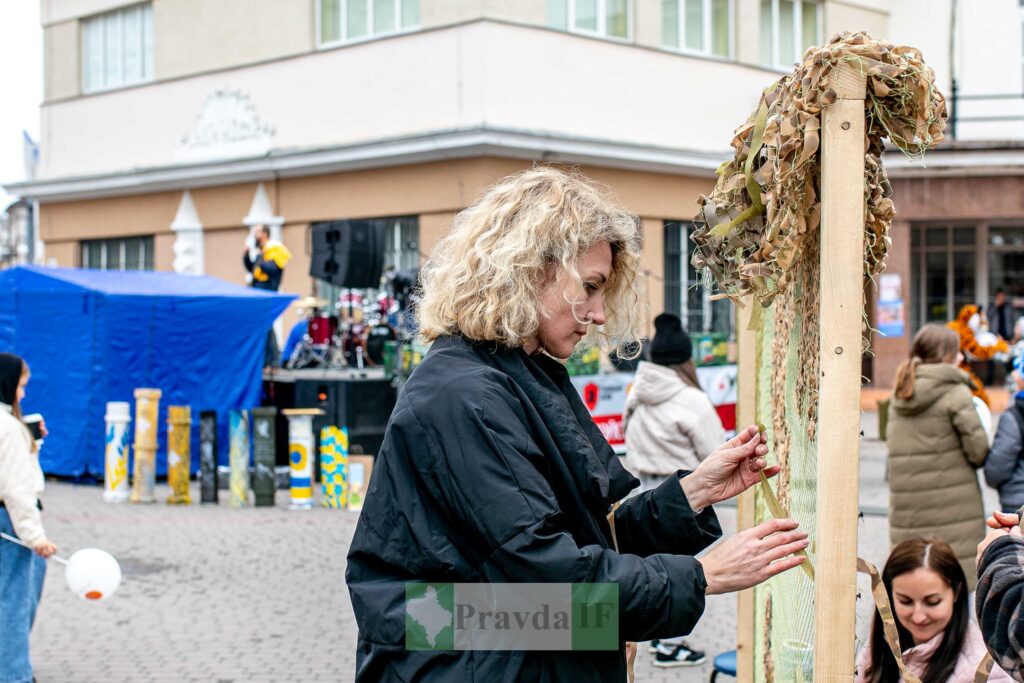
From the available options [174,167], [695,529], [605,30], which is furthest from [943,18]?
[695,529]

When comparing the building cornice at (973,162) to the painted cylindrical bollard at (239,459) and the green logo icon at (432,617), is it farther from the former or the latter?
the green logo icon at (432,617)

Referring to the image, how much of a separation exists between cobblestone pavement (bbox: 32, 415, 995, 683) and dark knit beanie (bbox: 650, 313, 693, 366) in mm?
1550

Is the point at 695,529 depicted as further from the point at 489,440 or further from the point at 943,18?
the point at 943,18

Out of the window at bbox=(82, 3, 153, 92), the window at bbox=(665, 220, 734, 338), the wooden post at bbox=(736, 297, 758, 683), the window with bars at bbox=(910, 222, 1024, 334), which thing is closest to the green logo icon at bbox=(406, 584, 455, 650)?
the wooden post at bbox=(736, 297, 758, 683)

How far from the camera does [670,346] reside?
6938 mm

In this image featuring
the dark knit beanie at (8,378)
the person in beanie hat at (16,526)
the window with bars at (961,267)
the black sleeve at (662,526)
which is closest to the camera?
the black sleeve at (662,526)

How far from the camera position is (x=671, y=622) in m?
2.11

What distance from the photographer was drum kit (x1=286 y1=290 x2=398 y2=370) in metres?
16.4

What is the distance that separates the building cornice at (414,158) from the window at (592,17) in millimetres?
1805

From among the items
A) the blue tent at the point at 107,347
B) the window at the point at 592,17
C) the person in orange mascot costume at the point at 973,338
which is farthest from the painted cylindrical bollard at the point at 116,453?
the window at the point at 592,17

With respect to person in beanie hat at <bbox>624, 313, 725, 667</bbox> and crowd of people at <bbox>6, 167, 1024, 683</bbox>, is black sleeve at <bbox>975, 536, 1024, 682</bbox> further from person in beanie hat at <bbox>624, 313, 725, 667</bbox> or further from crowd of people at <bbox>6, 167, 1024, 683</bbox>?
person in beanie hat at <bbox>624, 313, 725, 667</bbox>

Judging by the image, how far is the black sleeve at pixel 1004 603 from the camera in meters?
2.12

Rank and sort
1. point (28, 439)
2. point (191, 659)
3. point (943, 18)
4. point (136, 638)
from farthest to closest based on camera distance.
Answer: point (943, 18) < point (136, 638) < point (191, 659) < point (28, 439)

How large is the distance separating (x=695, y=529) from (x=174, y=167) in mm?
19469
